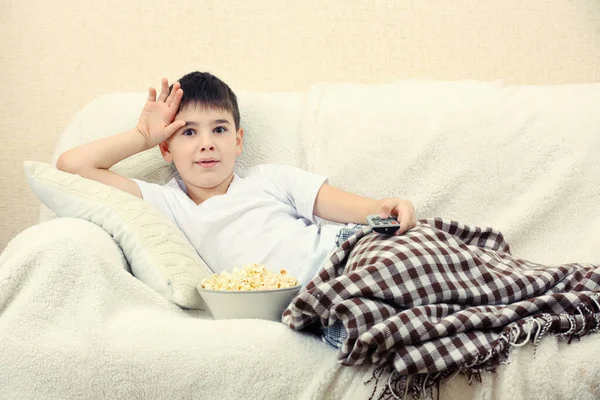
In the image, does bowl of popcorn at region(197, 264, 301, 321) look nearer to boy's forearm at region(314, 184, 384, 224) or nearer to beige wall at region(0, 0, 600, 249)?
boy's forearm at region(314, 184, 384, 224)

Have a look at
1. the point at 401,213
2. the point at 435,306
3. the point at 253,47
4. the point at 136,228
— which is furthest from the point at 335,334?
the point at 253,47

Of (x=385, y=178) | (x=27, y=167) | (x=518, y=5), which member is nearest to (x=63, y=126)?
(x=27, y=167)

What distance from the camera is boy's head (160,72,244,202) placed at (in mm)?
1529

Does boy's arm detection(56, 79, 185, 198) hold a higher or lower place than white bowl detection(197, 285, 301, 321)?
higher

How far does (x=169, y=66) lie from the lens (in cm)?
198

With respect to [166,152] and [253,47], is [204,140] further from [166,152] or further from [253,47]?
[253,47]

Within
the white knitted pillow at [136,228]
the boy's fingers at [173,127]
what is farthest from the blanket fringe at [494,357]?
the boy's fingers at [173,127]

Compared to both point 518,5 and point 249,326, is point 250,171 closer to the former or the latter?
point 249,326

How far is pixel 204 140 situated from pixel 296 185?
0.76ft

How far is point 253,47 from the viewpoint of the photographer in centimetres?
196

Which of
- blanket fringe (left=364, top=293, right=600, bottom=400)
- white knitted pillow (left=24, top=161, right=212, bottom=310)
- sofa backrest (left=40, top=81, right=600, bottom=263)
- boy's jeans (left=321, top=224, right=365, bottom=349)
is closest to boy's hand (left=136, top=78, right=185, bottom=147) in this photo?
sofa backrest (left=40, top=81, right=600, bottom=263)

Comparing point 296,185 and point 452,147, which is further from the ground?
point 452,147

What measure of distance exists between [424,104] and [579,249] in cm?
49

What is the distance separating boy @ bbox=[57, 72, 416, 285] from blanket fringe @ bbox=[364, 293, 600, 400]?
0.50 metres
